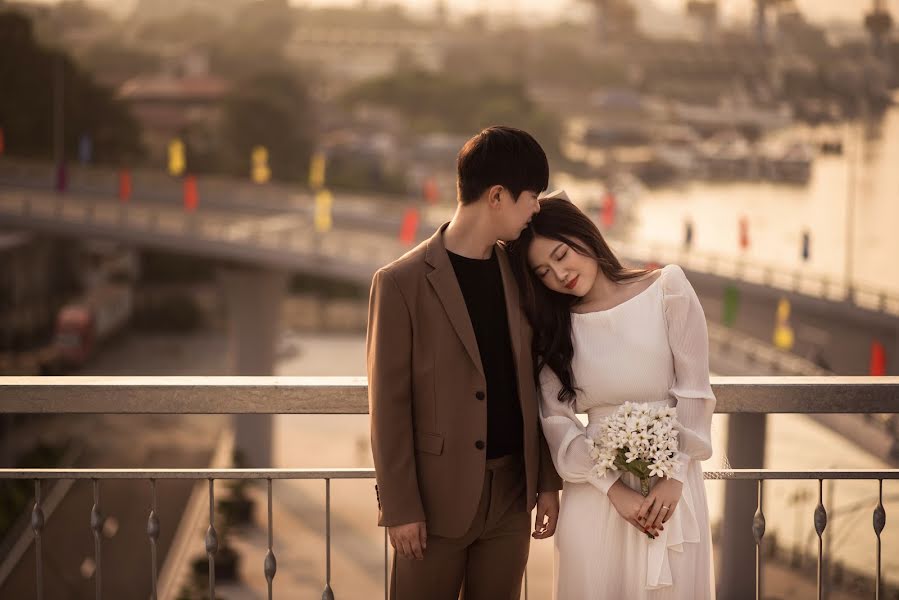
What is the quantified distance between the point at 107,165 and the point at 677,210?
38.4m

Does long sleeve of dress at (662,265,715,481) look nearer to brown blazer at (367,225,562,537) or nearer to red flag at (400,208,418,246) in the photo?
brown blazer at (367,225,562,537)

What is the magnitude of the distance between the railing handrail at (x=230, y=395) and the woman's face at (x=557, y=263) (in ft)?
2.43

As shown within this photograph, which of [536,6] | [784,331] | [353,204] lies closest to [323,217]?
[353,204]

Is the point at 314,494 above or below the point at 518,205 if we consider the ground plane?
below

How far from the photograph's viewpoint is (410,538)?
3.28 meters

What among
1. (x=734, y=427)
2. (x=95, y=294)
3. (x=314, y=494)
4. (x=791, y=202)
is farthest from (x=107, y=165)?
(x=734, y=427)

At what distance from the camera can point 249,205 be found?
46531 millimetres

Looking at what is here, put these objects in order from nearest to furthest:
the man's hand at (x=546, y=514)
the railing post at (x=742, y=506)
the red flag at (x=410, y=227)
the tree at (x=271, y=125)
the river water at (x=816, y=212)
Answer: the man's hand at (x=546, y=514)
the railing post at (x=742, y=506)
the red flag at (x=410, y=227)
the river water at (x=816, y=212)
the tree at (x=271, y=125)

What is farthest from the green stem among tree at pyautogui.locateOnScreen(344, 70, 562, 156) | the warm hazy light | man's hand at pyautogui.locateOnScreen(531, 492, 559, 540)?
the warm hazy light

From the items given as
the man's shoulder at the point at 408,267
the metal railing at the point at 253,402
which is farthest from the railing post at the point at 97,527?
the man's shoulder at the point at 408,267

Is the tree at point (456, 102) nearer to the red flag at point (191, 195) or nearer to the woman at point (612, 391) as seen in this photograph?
the red flag at point (191, 195)

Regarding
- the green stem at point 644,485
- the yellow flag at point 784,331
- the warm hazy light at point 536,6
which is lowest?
the yellow flag at point 784,331

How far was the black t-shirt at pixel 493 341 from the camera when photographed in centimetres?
338

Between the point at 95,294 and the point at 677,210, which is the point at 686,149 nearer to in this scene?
the point at 677,210
